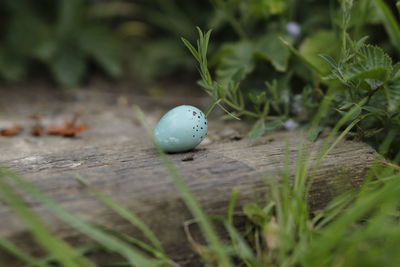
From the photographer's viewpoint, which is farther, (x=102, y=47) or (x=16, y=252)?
(x=102, y=47)

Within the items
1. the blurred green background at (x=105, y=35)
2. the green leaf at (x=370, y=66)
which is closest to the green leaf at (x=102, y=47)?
the blurred green background at (x=105, y=35)

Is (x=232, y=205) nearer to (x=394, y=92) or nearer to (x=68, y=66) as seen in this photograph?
(x=394, y=92)

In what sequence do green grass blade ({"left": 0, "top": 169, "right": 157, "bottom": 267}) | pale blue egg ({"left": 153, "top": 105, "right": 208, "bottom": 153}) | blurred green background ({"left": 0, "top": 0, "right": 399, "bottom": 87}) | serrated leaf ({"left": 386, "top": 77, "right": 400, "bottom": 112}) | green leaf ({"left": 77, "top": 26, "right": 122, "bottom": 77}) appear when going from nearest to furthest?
green grass blade ({"left": 0, "top": 169, "right": 157, "bottom": 267})
serrated leaf ({"left": 386, "top": 77, "right": 400, "bottom": 112})
pale blue egg ({"left": 153, "top": 105, "right": 208, "bottom": 153})
blurred green background ({"left": 0, "top": 0, "right": 399, "bottom": 87})
green leaf ({"left": 77, "top": 26, "right": 122, "bottom": 77})

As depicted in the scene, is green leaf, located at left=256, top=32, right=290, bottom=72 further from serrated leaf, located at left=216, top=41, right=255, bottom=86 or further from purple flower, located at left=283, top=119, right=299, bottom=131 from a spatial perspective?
purple flower, located at left=283, top=119, right=299, bottom=131

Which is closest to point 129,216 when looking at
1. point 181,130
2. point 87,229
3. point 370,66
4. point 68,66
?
point 87,229

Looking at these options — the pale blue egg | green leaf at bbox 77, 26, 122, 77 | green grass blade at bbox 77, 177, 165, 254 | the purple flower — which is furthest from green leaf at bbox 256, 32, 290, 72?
green leaf at bbox 77, 26, 122, 77

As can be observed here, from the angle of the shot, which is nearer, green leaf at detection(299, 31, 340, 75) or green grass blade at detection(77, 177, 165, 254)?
green grass blade at detection(77, 177, 165, 254)
